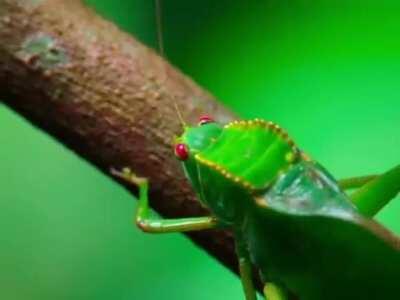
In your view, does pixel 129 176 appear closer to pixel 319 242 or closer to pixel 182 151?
pixel 182 151

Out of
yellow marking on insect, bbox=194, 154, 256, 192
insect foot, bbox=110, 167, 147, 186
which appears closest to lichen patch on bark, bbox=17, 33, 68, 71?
insect foot, bbox=110, 167, 147, 186

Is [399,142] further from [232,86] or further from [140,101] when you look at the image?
[140,101]

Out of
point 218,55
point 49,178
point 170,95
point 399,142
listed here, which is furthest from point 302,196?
point 49,178

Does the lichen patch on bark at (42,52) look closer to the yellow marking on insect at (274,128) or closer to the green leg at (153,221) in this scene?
the green leg at (153,221)

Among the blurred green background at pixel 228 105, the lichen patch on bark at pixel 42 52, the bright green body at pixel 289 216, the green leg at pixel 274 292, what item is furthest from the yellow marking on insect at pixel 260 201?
the blurred green background at pixel 228 105

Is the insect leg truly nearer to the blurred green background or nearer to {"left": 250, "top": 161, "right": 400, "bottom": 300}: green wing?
{"left": 250, "top": 161, "right": 400, "bottom": 300}: green wing

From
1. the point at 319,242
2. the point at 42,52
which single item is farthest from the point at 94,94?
the point at 319,242

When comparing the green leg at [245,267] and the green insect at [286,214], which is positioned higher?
the green insect at [286,214]
